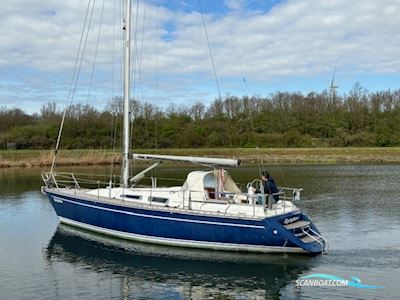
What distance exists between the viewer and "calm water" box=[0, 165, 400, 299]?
16188mm

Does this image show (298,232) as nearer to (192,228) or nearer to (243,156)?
(192,228)

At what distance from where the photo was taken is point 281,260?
19.6 metres

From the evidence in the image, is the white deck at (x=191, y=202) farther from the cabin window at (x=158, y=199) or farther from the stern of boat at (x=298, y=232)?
the stern of boat at (x=298, y=232)

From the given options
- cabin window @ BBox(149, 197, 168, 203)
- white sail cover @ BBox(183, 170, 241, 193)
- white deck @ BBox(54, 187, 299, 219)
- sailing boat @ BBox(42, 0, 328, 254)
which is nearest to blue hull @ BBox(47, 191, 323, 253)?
sailing boat @ BBox(42, 0, 328, 254)

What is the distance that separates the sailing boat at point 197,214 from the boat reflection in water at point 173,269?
49cm

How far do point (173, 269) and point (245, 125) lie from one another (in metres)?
83.8

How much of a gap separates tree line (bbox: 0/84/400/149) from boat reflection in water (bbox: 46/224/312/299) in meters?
60.1

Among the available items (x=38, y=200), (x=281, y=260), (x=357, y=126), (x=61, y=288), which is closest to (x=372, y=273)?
(x=281, y=260)

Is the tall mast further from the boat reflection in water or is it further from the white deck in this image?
the boat reflection in water

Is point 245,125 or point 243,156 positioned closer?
point 243,156

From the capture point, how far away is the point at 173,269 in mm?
18875

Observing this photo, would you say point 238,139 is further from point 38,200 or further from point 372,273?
point 372,273

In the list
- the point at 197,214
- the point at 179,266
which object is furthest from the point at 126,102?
the point at 179,266

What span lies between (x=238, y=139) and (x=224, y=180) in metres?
73.9
